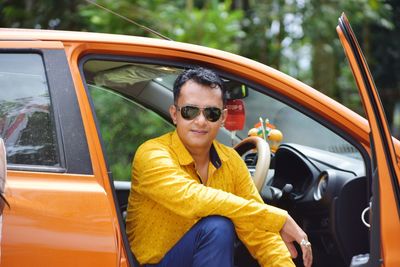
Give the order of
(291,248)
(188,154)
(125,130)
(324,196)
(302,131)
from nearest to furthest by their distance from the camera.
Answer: (291,248), (188,154), (324,196), (302,131), (125,130)

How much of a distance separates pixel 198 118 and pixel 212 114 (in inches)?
2.2

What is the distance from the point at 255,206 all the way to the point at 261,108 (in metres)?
2.28

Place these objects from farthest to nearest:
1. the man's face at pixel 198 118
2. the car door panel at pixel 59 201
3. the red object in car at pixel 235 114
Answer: the red object in car at pixel 235 114 < the man's face at pixel 198 118 < the car door panel at pixel 59 201

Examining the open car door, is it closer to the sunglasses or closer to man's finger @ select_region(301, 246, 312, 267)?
man's finger @ select_region(301, 246, 312, 267)

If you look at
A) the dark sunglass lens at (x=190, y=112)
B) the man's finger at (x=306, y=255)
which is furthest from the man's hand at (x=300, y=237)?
the dark sunglass lens at (x=190, y=112)

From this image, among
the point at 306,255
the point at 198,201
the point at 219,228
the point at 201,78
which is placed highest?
the point at 201,78

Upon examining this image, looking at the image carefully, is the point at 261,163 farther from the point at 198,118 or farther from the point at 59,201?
the point at 59,201

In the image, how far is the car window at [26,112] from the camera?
2359 mm

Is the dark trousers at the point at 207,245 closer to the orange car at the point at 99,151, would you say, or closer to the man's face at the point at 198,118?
the orange car at the point at 99,151

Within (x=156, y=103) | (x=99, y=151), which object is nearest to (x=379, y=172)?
(x=99, y=151)

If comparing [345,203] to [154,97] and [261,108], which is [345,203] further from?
[261,108]

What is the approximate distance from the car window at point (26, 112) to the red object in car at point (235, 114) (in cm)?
109

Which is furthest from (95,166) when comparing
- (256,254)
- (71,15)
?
(71,15)

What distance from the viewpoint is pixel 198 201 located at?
2.47 m
